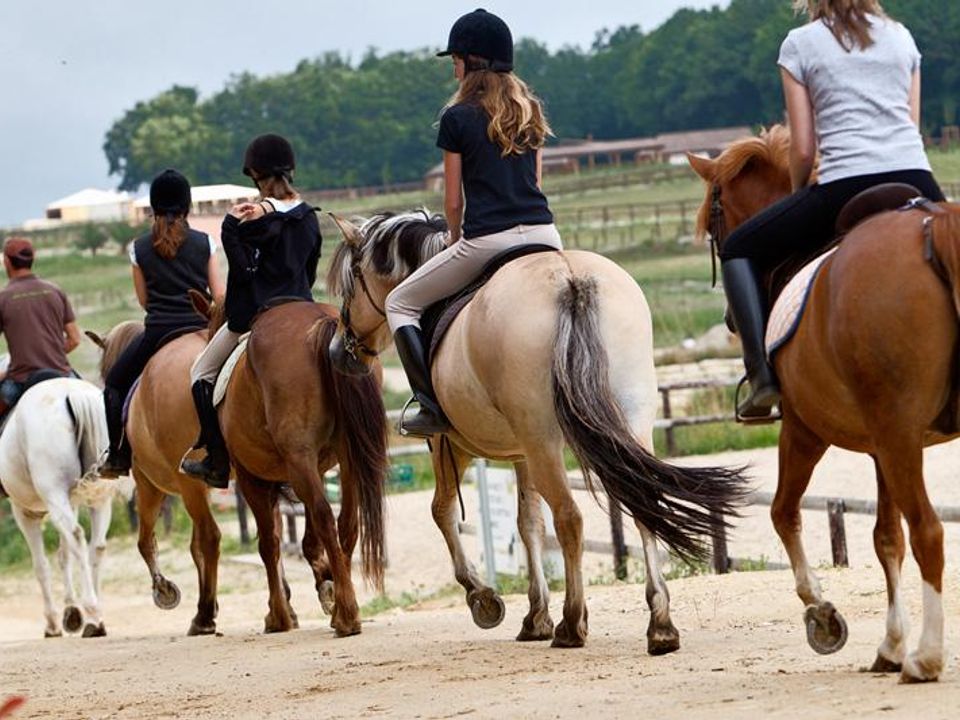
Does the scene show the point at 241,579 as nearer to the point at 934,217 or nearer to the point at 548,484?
the point at 548,484

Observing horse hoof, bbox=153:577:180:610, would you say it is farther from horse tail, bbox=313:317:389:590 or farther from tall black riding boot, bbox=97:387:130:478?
horse tail, bbox=313:317:389:590

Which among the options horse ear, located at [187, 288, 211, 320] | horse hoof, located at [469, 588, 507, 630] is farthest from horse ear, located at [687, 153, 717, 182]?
horse ear, located at [187, 288, 211, 320]

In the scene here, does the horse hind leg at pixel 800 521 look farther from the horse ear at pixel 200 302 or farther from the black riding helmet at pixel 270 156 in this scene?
the horse ear at pixel 200 302

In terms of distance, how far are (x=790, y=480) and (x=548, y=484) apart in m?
1.31

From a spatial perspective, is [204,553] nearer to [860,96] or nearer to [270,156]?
[270,156]

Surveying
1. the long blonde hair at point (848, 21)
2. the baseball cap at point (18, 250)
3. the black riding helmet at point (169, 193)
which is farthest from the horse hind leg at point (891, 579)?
the baseball cap at point (18, 250)

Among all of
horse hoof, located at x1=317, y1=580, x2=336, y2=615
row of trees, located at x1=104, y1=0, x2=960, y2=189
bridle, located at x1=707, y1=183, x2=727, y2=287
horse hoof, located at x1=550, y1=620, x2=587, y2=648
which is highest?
row of trees, located at x1=104, y1=0, x2=960, y2=189

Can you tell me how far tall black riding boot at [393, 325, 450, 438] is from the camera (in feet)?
31.3

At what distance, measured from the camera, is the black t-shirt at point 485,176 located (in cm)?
923

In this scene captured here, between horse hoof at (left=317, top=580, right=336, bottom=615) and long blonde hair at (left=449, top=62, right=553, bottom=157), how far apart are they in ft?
11.3

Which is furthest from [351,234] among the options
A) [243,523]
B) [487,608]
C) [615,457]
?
[243,523]

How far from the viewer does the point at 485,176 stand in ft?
30.4

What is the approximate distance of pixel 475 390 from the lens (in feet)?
29.8

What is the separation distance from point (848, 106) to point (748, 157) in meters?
1.18
